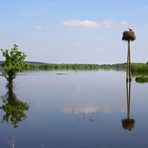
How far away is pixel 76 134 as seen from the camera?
67.8 ft

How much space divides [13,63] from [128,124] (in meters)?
34.1

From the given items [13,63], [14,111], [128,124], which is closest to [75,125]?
[128,124]

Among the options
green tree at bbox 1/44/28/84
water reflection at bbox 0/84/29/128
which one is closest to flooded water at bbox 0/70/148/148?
water reflection at bbox 0/84/29/128

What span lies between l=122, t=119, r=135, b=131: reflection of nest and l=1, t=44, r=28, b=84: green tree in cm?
3145

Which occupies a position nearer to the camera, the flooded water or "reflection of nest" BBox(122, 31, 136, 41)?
the flooded water

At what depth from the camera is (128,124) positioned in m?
23.4

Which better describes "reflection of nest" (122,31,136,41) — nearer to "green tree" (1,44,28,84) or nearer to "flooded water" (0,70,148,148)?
"green tree" (1,44,28,84)

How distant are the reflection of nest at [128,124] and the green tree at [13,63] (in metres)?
31.5

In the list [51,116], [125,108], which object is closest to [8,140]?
[51,116]

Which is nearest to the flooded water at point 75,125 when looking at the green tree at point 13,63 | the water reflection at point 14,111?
the water reflection at point 14,111

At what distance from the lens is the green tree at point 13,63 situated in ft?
178

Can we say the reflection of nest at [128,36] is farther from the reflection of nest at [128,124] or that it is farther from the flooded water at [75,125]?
the reflection of nest at [128,124]

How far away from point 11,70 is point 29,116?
27.8m

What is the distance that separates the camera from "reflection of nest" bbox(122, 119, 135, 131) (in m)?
22.5
